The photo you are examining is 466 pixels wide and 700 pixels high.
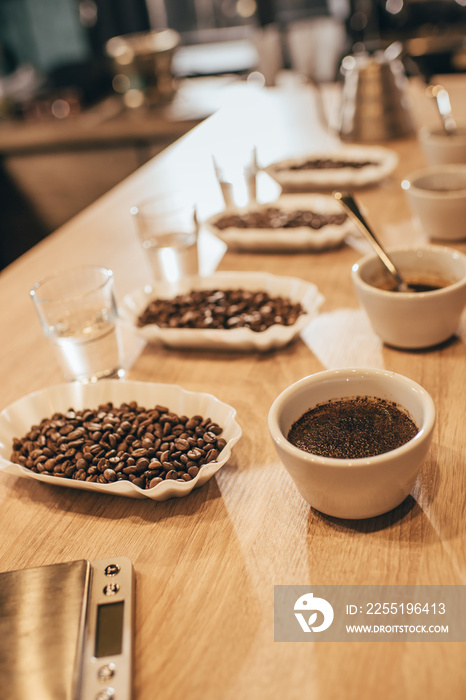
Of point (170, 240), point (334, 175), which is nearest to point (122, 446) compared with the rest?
point (170, 240)

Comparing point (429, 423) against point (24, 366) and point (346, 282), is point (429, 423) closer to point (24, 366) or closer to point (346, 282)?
point (346, 282)

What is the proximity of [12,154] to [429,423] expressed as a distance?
4622 mm

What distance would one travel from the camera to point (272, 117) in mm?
3035

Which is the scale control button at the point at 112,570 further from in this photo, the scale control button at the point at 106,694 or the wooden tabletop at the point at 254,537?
the scale control button at the point at 106,694

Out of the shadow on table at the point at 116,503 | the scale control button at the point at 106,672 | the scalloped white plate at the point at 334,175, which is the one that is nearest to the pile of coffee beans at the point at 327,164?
the scalloped white plate at the point at 334,175

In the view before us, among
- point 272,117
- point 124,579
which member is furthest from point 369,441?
point 272,117

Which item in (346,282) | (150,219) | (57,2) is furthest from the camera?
(57,2)

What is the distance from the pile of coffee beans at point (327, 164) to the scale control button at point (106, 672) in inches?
69.0

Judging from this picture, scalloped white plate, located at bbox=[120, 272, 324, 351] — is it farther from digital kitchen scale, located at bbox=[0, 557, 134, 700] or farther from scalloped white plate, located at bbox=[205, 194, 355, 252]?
digital kitchen scale, located at bbox=[0, 557, 134, 700]

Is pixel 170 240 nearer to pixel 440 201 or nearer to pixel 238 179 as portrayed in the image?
pixel 238 179

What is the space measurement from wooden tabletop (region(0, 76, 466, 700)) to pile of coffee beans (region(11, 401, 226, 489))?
5 cm

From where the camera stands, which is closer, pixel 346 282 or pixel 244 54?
pixel 346 282

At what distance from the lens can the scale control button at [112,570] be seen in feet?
2.65

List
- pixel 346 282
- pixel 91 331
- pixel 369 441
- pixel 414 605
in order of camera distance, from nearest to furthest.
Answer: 1. pixel 414 605
2. pixel 369 441
3. pixel 91 331
4. pixel 346 282
